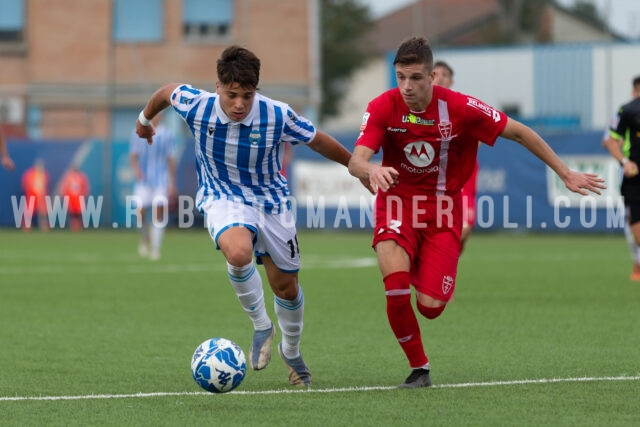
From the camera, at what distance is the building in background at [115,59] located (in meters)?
40.2

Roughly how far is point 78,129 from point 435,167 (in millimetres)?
32061

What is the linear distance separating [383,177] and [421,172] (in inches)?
40.2

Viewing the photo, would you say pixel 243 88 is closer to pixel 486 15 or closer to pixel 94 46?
pixel 94 46

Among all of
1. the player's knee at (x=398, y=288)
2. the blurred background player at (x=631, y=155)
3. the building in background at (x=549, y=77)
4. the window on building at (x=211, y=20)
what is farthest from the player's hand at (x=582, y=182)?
the window on building at (x=211, y=20)

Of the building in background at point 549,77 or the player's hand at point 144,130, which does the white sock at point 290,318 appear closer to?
the player's hand at point 144,130

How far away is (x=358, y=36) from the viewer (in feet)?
242

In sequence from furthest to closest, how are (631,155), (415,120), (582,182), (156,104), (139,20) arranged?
(139,20), (631,155), (156,104), (415,120), (582,182)

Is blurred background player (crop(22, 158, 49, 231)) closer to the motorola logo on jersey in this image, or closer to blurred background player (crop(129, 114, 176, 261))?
blurred background player (crop(129, 114, 176, 261))

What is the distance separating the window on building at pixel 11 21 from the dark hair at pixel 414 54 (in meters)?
35.7

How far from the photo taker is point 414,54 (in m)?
7.41

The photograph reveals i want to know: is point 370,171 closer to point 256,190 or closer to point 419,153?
point 419,153

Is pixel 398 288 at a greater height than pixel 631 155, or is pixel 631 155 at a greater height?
pixel 631 155

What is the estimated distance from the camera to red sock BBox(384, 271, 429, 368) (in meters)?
7.51

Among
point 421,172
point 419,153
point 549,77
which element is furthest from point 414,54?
point 549,77
